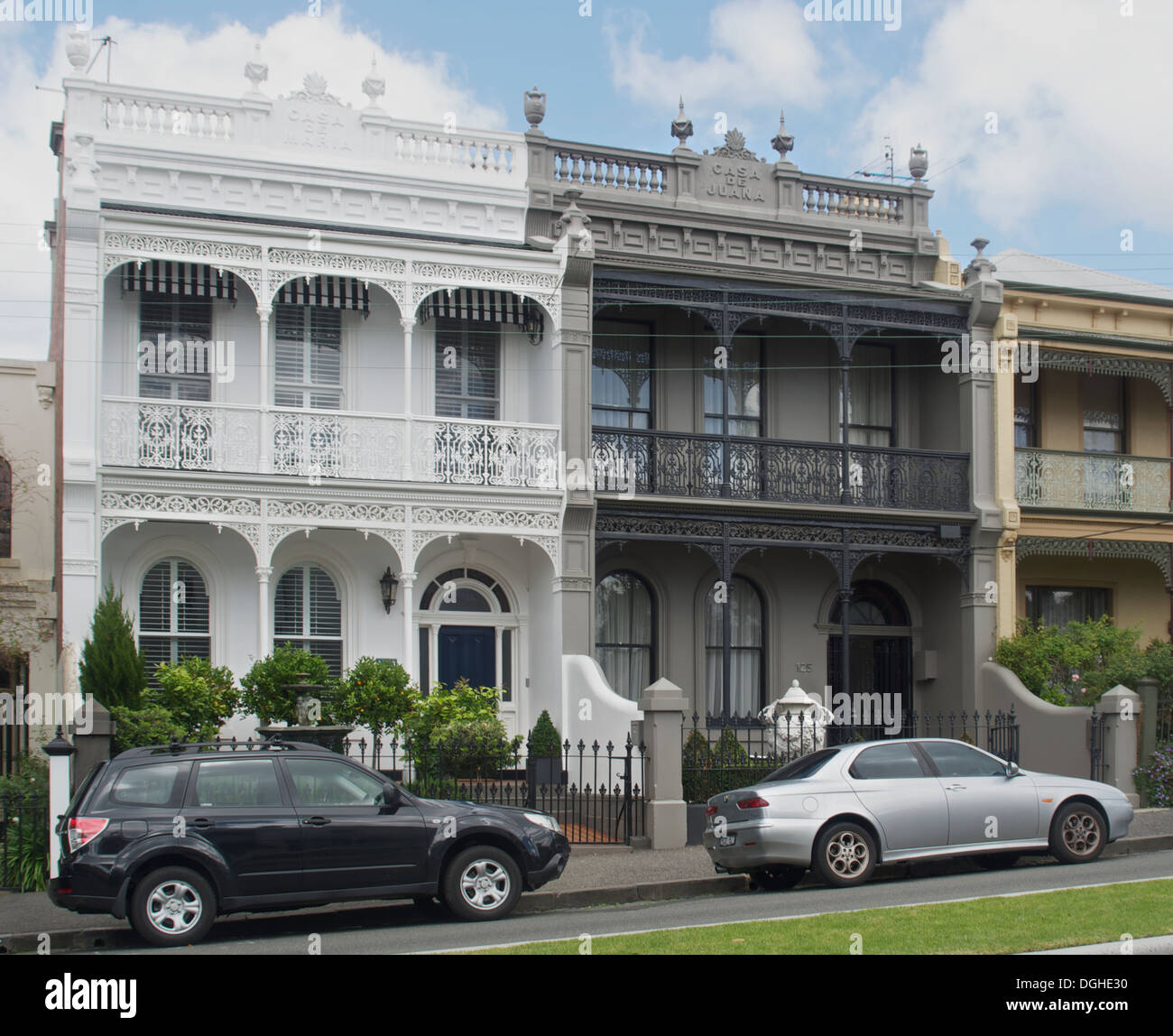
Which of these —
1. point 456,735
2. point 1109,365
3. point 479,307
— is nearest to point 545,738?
point 456,735

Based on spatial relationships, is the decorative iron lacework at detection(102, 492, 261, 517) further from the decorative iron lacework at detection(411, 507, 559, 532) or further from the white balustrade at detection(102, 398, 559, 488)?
the decorative iron lacework at detection(411, 507, 559, 532)

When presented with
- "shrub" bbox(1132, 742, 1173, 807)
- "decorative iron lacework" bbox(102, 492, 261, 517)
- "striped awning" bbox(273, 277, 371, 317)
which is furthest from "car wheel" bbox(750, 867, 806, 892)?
"striped awning" bbox(273, 277, 371, 317)

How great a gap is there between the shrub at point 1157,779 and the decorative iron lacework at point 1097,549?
510 cm

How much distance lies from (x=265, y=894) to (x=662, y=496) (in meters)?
11.0

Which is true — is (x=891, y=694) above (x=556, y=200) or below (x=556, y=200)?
below

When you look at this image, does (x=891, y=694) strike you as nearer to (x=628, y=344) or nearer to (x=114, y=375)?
(x=628, y=344)

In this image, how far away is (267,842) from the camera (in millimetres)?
11180

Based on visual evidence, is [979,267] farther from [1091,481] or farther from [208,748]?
[208,748]

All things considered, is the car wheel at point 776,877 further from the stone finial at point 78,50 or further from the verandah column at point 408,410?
the stone finial at point 78,50

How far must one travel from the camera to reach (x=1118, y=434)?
83.3 ft

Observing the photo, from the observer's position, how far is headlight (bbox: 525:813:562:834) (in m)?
12.1

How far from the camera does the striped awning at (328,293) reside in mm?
20109

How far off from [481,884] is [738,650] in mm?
11781

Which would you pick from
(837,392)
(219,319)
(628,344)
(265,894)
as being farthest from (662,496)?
(265,894)
